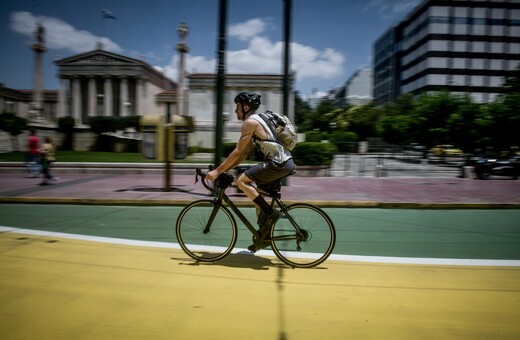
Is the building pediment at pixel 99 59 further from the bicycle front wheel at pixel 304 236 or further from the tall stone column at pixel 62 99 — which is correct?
the bicycle front wheel at pixel 304 236

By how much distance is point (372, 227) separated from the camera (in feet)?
23.0

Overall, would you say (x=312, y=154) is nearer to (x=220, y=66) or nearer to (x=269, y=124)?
(x=220, y=66)

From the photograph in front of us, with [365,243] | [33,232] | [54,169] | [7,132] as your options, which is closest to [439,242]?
[365,243]

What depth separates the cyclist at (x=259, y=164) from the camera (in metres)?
4.18

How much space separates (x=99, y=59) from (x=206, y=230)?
6789 centimetres

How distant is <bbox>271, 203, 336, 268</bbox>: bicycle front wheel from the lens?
171 inches

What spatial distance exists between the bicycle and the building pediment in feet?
216

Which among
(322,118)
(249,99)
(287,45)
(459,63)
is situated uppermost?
(459,63)

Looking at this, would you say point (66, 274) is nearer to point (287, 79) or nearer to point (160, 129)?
point (160, 129)

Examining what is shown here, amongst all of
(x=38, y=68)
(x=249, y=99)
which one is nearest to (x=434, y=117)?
(x=249, y=99)

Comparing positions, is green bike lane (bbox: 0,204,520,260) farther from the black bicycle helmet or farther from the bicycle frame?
the black bicycle helmet

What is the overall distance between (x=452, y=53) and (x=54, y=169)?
77.2 m

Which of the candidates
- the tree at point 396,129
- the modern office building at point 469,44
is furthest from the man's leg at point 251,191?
the modern office building at point 469,44

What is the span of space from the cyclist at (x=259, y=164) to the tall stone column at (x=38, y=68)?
50635 mm
